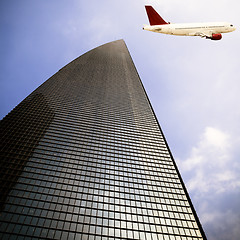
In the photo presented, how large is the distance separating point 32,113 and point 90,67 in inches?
3607

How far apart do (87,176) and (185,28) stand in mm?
61473

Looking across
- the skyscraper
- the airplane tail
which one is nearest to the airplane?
the airplane tail

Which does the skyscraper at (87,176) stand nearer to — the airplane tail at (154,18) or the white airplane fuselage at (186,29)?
the white airplane fuselage at (186,29)

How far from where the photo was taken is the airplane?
39.7 metres

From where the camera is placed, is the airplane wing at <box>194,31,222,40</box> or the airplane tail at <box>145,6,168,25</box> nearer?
the airplane wing at <box>194,31,222,40</box>

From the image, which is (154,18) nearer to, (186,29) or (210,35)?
(186,29)

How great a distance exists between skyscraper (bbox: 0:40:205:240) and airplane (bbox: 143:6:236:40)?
57971 millimetres

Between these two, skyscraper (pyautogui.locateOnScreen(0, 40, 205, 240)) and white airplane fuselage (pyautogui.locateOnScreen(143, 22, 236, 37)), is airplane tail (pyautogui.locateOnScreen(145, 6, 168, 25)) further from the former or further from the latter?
skyscraper (pyautogui.locateOnScreen(0, 40, 205, 240))

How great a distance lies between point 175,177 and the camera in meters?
86.8

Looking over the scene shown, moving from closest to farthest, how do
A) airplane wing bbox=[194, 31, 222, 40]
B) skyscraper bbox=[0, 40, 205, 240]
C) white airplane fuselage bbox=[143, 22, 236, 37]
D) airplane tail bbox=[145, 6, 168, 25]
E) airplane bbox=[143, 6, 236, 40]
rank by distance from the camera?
white airplane fuselage bbox=[143, 22, 236, 37], airplane bbox=[143, 6, 236, 40], airplane wing bbox=[194, 31, 222, 40], airplane tail bbox=[145, 6, 168, 25], skyscraper bbox=[0, 40, 205, 240]

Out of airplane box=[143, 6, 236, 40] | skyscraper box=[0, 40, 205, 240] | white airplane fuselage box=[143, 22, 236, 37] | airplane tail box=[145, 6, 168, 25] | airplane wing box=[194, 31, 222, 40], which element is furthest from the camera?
skyscraper box=[0, 40, 205, 240]

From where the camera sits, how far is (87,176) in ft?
254

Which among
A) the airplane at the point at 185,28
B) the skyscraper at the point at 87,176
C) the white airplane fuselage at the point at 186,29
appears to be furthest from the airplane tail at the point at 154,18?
the skyscraper at the point at 87,176

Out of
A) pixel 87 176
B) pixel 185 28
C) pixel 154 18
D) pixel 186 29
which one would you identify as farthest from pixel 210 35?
pixel 87 176
